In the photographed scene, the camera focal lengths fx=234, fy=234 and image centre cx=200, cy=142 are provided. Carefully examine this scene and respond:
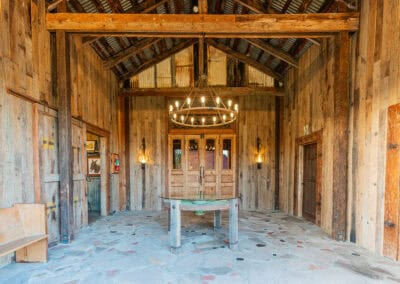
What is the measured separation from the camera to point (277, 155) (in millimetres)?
7438

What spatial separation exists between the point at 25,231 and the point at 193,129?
5115 mm

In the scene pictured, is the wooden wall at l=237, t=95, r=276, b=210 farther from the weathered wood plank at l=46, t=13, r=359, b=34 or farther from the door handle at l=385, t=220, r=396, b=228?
the door handle at l=385, t=220, r=396, b=228

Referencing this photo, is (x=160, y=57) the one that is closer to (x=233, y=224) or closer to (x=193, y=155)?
(x=193, y=155)

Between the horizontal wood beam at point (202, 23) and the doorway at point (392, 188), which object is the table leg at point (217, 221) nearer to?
the doorway at point (392, 188)

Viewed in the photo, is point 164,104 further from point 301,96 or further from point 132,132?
point 301,96

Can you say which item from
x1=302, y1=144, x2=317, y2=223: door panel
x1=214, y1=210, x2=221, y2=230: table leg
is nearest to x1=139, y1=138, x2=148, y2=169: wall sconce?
x1=214, y1=210, x2=221, y2=230: table leg

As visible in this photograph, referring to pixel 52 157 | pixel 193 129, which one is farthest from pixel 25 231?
pixel 193 129

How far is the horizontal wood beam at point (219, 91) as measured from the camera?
23.6 feet

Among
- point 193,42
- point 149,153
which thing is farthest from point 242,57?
point 149,153

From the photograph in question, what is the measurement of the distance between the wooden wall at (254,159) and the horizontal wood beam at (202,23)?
3430mm

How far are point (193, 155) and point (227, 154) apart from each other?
43.6 inches

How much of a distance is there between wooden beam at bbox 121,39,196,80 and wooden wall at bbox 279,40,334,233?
322 cm

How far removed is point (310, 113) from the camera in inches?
223

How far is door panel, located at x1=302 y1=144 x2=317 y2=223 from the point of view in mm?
5625
